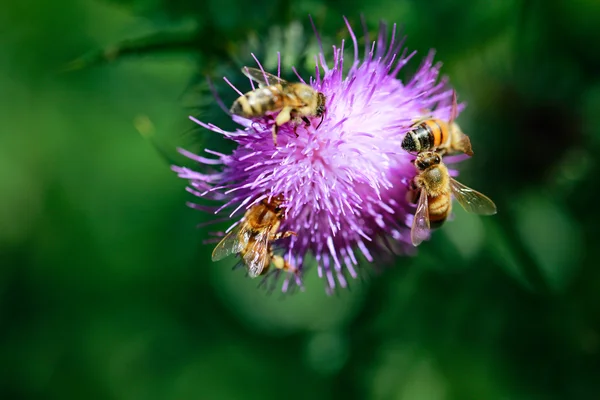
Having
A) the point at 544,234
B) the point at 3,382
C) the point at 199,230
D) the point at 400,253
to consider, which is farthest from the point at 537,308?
the point at 3,382

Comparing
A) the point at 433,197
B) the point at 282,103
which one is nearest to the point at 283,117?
the point at 282,103

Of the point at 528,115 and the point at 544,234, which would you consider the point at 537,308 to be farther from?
Result: the point at 528,115

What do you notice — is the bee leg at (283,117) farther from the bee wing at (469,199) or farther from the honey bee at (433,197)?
the bee wing at (469,199)

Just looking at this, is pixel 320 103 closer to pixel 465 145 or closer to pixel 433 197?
pixel 433 197

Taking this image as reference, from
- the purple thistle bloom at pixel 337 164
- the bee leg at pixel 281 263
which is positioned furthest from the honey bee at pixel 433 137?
the bee leg at pixel 281 263

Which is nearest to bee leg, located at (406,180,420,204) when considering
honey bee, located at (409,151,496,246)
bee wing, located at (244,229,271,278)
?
honey bee, located at (409,151,496,246)

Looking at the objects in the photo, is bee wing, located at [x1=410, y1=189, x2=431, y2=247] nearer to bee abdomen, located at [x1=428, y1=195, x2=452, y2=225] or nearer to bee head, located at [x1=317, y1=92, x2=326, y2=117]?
bee abdomen, located at [x1=428, y1=195, x2=452, y2=225]
